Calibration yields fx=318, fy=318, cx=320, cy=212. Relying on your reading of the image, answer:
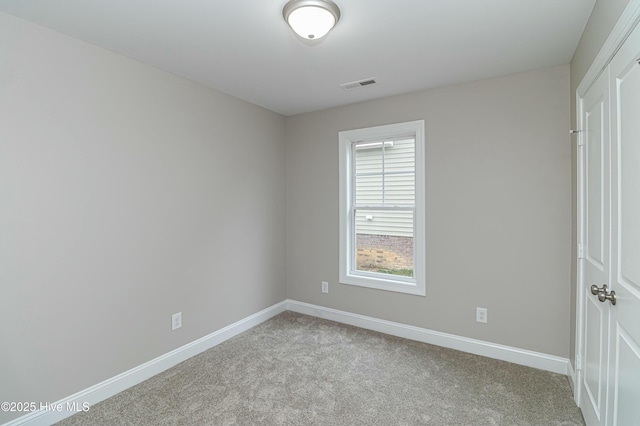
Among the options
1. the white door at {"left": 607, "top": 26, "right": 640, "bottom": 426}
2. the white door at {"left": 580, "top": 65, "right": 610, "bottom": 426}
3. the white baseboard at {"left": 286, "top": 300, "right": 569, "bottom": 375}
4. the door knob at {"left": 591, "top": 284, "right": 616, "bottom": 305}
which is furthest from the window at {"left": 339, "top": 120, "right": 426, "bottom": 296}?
the white door at {"left": 607, "top": 26, "right": 640, "bottom": 426}

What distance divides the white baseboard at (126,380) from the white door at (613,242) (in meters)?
2.87

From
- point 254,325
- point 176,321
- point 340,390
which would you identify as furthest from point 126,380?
point 340,390

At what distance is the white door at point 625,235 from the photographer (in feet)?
4.24

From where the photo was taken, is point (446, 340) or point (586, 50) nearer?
point (586, 50)

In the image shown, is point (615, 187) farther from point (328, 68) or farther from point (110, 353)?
point (110, 353)

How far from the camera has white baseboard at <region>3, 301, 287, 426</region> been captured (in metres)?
1.97

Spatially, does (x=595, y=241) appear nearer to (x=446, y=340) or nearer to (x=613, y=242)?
(x=613, y=242)

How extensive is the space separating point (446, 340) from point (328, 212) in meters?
1.80

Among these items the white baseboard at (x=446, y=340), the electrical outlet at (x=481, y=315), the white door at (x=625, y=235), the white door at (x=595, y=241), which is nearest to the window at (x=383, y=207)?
the white baseboard at (x=446, y=340)

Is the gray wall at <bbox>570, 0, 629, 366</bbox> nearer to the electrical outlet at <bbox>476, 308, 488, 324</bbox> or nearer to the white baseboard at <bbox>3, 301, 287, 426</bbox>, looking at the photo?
the electrical outlet at <bbox>476, 308, 488, 324</bbox>

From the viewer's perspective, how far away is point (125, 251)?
2412 mm

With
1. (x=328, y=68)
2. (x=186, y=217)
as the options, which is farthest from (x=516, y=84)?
(x=186, y=217)

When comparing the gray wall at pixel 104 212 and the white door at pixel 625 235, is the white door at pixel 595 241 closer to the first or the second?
the white door at pixel 625 235

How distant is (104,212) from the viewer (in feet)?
7.50
